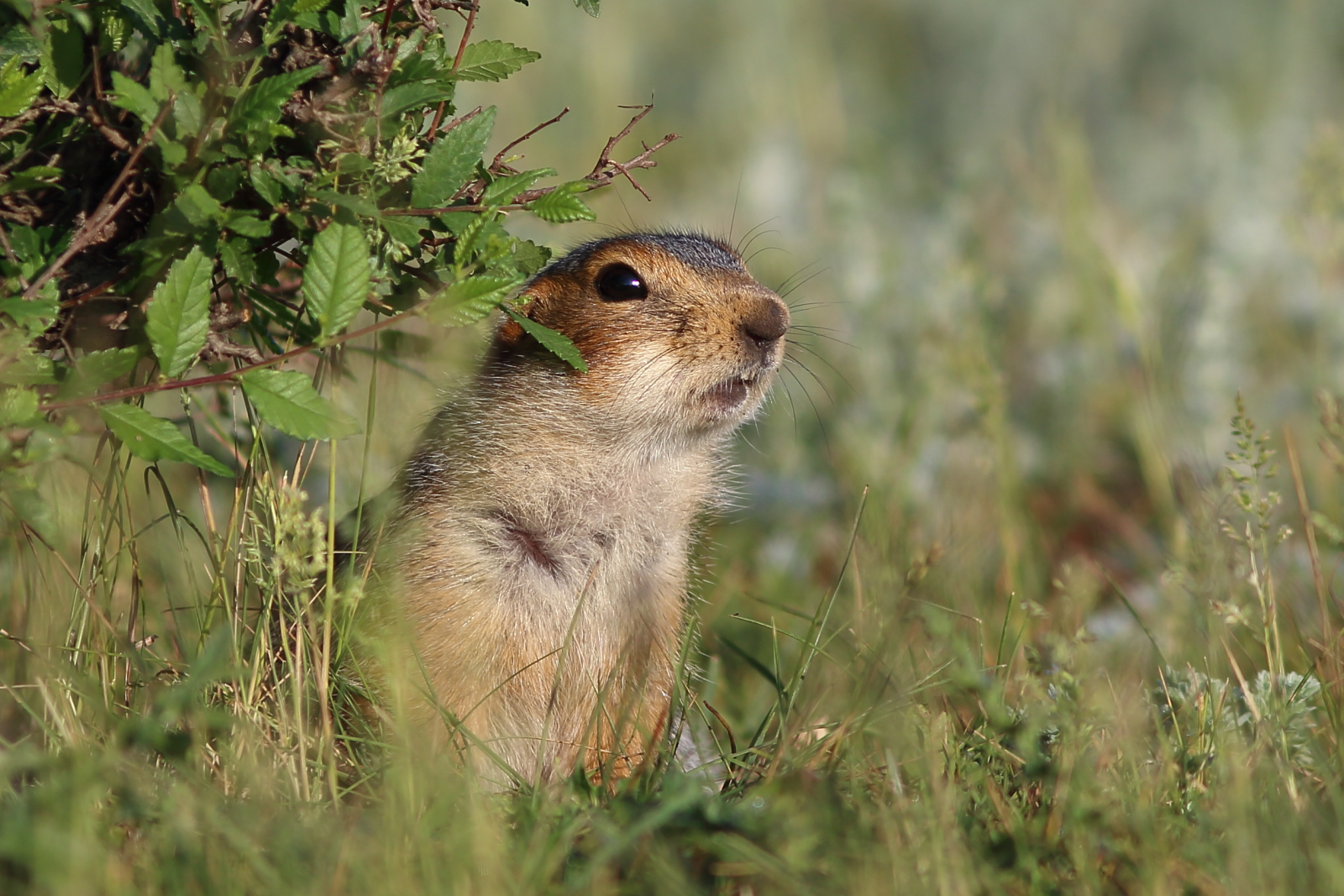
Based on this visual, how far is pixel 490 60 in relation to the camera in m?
3.07

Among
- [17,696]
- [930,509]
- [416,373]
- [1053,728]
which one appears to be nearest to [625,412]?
[416,373]

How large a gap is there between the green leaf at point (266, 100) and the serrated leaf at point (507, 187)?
528 mm

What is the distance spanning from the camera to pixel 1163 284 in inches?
258

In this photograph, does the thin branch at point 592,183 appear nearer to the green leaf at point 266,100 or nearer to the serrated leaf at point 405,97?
the serrated leaf at point 405,97

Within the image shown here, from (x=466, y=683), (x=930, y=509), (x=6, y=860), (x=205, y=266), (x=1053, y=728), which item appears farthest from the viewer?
(x=930, y=509)

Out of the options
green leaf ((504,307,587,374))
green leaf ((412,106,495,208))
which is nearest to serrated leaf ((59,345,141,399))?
green leaf ((412,106,495,208))

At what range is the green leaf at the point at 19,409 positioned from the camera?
249 centimetres

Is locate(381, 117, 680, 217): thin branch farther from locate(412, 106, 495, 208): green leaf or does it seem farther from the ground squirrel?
the ground squirrel

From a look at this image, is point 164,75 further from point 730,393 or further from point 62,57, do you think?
point 730,393

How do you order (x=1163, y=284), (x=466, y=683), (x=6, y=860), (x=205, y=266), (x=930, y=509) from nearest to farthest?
1. (x=6, y=860)
2. (x=205, y=266)
3. (x=466, y=683)
4. (x=930, y=509)
5. (x=1163, y=284)

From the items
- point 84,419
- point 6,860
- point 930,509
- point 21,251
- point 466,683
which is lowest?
point 930,509

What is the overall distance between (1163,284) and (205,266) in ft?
17.0

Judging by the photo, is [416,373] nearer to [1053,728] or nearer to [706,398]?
[706,398]

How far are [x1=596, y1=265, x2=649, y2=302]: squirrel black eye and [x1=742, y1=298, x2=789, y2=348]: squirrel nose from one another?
13.4 inches
